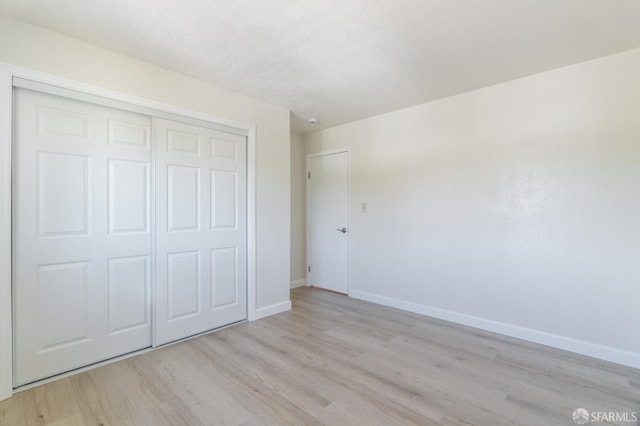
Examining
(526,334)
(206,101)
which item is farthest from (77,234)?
(526,334)

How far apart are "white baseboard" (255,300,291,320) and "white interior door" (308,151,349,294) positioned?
1.07 meters

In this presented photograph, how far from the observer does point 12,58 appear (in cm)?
196

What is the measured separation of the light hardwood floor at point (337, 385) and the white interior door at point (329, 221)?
1590mm

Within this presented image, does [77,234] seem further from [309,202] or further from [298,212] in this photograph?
[309,202]

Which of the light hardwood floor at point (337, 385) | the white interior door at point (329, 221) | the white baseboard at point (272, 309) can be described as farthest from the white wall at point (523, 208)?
the white baseboard at point (272, 309)

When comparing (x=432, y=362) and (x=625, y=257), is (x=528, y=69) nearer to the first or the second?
(x=625, y=257)

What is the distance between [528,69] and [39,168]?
4.03m

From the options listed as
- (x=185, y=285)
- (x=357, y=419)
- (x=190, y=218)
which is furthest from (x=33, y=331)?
(x=357, y=419)

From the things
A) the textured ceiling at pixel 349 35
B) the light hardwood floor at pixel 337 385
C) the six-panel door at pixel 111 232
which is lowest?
the light hardwood floor at pixel 337 385

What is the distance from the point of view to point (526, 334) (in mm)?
2850

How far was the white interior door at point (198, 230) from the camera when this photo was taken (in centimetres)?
270

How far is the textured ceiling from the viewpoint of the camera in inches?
74.2

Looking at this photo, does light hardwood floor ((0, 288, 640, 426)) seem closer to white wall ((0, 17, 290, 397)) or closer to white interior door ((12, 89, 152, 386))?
white interior door ((12, 89, 152, 386))

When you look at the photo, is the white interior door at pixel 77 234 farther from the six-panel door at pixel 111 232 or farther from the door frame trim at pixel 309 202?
the door frame trim at pixel 309 202
